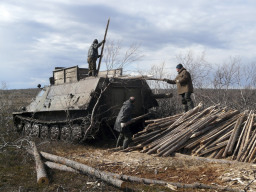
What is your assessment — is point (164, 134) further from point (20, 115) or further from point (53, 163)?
point (20, 115)

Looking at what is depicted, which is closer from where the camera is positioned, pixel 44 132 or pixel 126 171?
pixel 126 171

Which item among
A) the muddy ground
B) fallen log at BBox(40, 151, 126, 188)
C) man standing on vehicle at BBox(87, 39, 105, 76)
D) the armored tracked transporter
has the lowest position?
the muddy ground

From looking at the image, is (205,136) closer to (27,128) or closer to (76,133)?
(76,133)

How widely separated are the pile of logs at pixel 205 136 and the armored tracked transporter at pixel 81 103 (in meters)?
1.85

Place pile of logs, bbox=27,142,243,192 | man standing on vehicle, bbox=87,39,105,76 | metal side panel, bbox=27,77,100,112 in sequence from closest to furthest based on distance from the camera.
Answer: pile of logs, bbox=27,142,243,192 → metal side panel, bbox=27,77,100,112 → man standing on vehicle, bbox=87,39,105,76

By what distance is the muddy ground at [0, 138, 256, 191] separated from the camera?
20.6 ft

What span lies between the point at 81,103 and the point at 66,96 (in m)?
1.28

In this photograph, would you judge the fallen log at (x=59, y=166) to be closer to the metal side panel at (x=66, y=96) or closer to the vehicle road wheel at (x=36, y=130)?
the metal side panel at (x=66, y=96)

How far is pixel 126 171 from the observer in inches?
298

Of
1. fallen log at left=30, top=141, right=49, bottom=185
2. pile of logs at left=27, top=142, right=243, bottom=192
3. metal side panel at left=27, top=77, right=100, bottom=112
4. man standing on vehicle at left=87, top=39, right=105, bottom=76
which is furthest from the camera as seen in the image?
man standing on vehicle at left=87, top=39, right=105, bottom=76

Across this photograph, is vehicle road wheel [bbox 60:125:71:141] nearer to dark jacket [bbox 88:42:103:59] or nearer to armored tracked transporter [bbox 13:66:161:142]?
armored tracked transporter [bbox 13:66:161:142]

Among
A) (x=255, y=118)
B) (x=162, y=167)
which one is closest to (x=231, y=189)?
(x=162, y=167)

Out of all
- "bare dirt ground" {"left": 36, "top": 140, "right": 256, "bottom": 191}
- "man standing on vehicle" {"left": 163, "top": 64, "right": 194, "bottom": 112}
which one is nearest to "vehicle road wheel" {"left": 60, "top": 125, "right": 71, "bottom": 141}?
"bare dirt ground" {"left": 36, "top": 140, "right": 256, "bottom": 191}

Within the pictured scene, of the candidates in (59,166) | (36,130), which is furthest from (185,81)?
(36,130)
